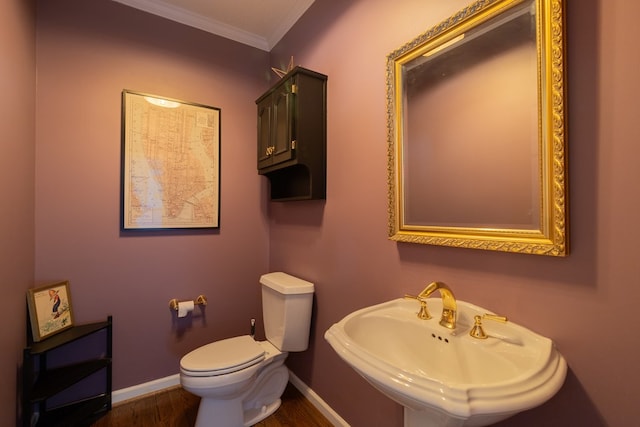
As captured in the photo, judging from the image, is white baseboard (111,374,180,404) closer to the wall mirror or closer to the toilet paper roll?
the toilet paper roll

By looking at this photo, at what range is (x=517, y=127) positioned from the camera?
0.87 meters

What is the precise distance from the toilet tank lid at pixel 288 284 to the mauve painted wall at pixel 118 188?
1.63 feet

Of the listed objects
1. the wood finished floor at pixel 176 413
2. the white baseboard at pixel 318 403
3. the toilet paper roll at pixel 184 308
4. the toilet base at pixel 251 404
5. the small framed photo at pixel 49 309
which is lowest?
the wood finished floor at pixel 176 413

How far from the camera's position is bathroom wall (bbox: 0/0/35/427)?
1174 mm

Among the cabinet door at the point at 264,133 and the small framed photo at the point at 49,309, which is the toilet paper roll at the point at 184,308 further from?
the cabinet door at the point at 264,133

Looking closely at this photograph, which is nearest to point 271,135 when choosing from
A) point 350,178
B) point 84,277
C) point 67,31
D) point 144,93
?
point 350,178

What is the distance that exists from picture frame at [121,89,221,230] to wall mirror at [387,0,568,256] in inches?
56.9

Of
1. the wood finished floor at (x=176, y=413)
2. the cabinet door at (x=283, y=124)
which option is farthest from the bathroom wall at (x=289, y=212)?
the cabinet door at (x=283, y=124)

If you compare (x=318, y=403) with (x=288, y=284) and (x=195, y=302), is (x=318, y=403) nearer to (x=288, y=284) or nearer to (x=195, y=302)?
(x=288, y=284)

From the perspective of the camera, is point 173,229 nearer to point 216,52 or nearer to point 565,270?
point 216,52

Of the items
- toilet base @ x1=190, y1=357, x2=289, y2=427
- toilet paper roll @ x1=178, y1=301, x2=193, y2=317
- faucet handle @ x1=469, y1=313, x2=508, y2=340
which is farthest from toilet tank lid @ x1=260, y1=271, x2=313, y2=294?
faucet handle @ x1=469, y1=313, x2=508, y2=340

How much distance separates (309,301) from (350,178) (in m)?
0.82

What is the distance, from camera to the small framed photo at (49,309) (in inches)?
57.6

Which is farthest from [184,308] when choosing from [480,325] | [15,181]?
[480,325]
